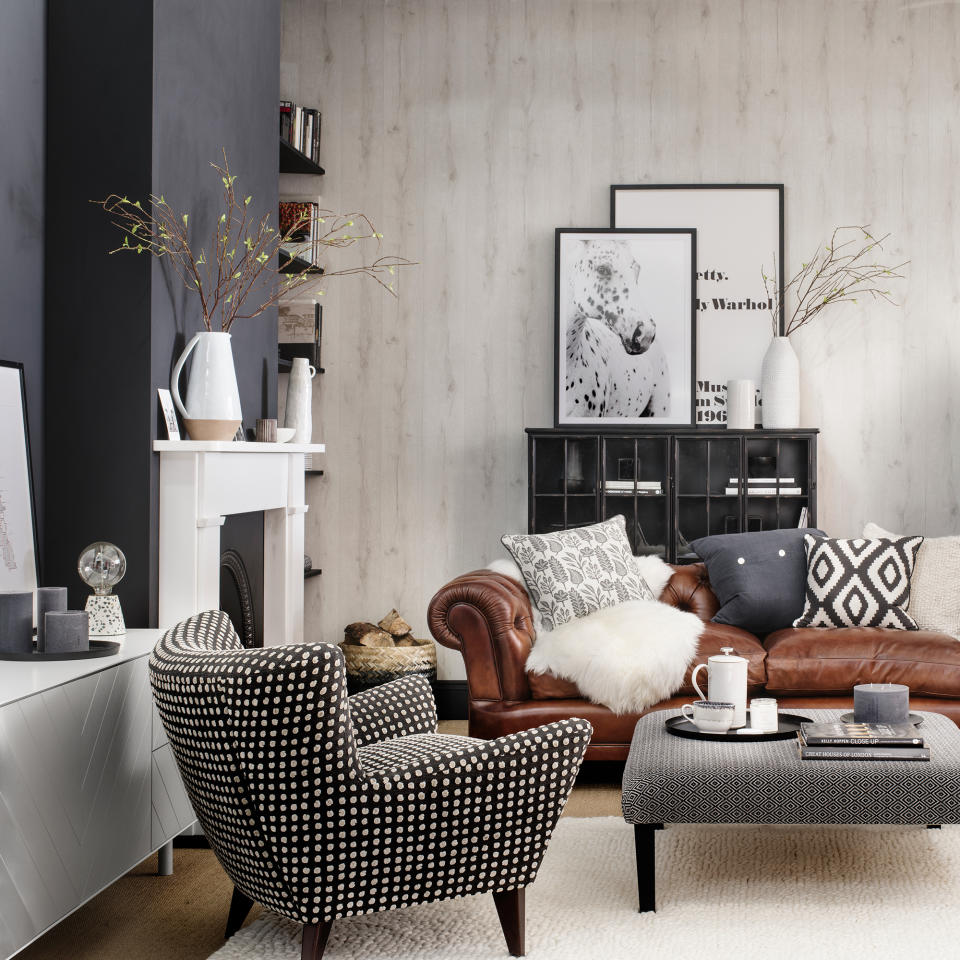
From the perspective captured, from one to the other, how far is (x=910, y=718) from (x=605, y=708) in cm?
106

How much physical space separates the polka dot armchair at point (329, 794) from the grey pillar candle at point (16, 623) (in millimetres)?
402

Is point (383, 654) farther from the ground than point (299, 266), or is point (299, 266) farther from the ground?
point (299, 266)

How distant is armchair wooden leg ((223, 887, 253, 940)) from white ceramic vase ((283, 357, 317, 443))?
7.18 feet

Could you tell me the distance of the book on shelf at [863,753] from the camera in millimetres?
2549

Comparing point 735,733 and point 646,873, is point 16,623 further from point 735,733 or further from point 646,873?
point 735,733

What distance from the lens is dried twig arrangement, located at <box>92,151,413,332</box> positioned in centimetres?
309

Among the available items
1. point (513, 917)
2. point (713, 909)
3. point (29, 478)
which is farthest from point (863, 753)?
point (29, 478)

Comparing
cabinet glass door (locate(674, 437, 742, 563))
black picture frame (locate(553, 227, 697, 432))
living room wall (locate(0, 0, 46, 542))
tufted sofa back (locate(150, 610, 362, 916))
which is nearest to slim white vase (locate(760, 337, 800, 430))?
cabinet glass door (locate(674, 437, 742, 563))

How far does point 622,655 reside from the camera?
357 centimetres

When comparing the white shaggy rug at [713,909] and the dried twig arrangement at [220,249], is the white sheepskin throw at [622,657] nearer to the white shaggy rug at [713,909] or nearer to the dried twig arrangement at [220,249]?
the white shaggy rug at [713,909]

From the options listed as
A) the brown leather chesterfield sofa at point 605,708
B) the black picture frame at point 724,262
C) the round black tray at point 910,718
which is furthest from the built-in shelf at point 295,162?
the round black tray at point 910,718

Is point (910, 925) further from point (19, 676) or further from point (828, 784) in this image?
point (19, 676)

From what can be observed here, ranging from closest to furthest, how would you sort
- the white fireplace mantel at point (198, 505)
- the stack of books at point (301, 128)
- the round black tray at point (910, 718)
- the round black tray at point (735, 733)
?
the round black tray at point (735, 733) < the round black tray at point (910, 718) < the white fireplace mantel at point (198, 505) < the stack of books at point (301, 128)

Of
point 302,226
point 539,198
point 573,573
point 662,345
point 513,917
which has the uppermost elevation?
point 539,198
